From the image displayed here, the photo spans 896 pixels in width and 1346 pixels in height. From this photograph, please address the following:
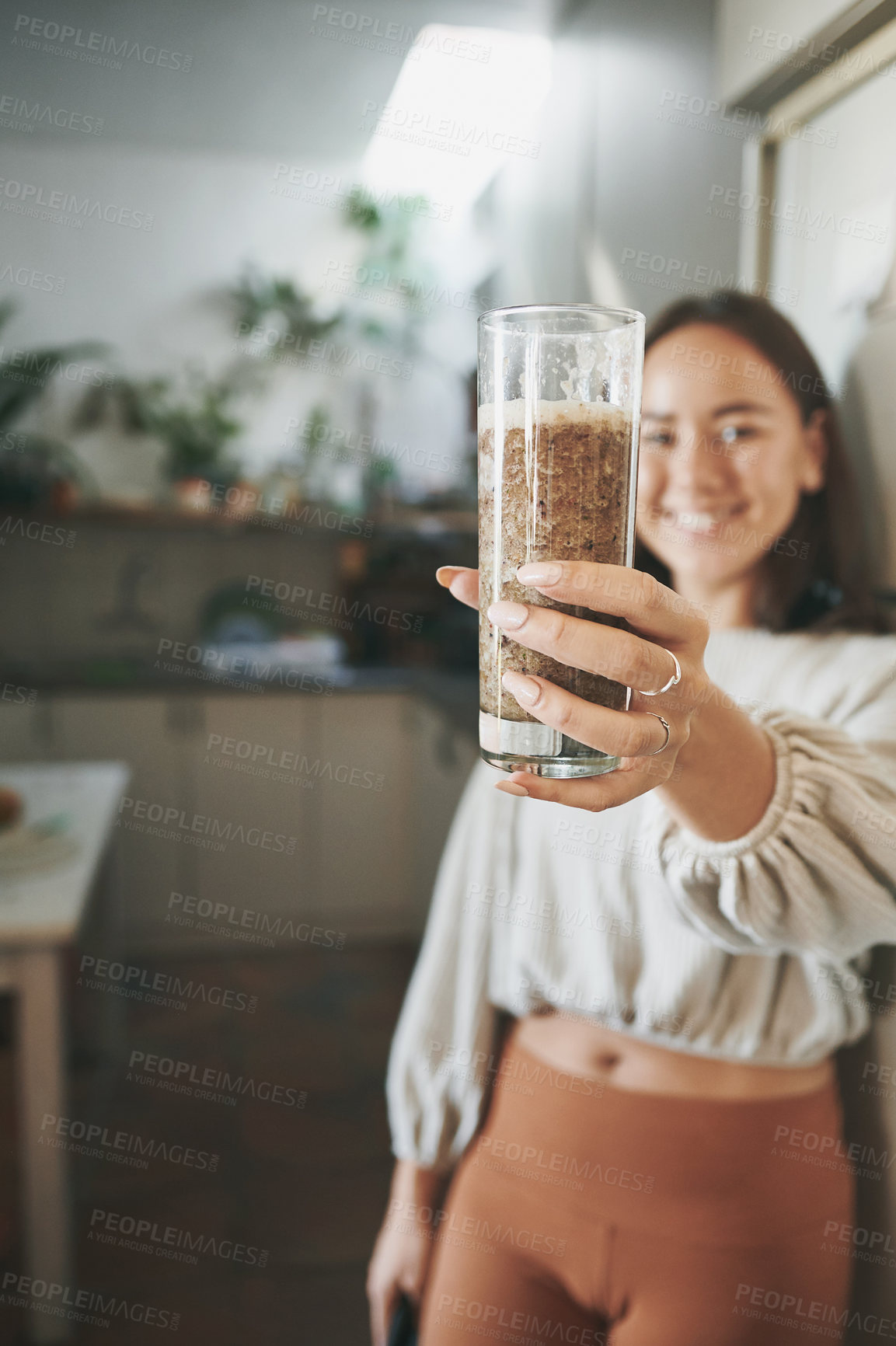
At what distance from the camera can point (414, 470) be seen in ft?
14.2

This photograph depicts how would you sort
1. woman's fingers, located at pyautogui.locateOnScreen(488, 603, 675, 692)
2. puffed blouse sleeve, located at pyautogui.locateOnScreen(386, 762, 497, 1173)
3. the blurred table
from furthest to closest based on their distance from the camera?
the blurred table
puffed blouse sleeve, located at pyautogui.locateOnScreen(386, 762, 497, 1173)
woman's fingers, located at pyautogui.locateOnScreen(488, 603, 675, 692)

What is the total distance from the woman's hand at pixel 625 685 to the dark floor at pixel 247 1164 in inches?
68.5

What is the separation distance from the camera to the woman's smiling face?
3.33 feet

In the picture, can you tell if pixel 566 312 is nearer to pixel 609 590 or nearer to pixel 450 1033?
pixel 609 590

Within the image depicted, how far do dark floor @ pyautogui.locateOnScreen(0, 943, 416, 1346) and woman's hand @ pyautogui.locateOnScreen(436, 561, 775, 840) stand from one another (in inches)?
68.5

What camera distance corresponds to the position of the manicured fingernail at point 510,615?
0.55 metres

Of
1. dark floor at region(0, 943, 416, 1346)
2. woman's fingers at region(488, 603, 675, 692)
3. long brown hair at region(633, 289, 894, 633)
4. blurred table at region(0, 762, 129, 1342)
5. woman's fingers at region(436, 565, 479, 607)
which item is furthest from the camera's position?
dark floor at region(0, 943, 416, 1346)

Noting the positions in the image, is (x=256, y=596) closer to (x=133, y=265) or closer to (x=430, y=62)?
(x=133, y=265)

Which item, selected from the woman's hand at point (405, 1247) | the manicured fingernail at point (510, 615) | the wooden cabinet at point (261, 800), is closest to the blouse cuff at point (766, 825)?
the manicured fingernail at point (510, 615)

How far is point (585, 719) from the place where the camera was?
21.4 inches

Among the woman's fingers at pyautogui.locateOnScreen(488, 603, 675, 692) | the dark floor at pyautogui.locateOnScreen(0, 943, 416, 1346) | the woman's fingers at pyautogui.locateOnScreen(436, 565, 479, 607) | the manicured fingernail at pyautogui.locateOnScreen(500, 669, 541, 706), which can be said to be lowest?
the dark floor at pyautogui.locateOnScreen(0, 943, 416, 1346)

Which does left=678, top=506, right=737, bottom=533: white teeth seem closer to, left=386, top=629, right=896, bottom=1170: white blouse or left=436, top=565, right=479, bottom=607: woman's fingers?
left=386, top=629, right=896, bottom=1170: white blouse

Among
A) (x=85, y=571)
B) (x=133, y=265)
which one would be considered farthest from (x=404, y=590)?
(x=133, y=265)

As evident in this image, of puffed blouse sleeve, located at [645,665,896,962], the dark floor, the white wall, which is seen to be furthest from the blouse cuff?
the dark floor
